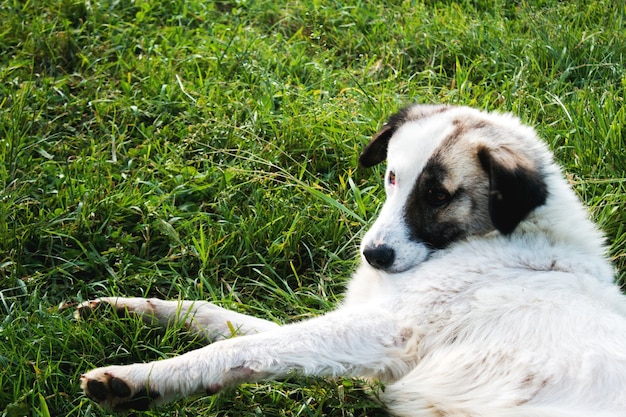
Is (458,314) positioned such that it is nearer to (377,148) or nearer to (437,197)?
(437,197)

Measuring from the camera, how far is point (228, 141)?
4.98 metres

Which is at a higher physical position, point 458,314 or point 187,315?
point 458,314

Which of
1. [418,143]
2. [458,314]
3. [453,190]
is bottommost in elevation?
[458,314]

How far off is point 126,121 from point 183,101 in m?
0.39

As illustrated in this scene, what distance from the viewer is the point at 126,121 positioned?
203 inches

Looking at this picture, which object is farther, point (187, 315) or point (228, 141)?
point (228, 141)

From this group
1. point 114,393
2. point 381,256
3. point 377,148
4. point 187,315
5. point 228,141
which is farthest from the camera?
point 228,141

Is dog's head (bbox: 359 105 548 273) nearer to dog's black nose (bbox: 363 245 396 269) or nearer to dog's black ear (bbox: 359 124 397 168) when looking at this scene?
dog's black nose (bbox: 363 245 396 269)

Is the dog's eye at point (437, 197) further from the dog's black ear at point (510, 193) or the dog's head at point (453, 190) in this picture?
the dog's black ear at point (510, 193)

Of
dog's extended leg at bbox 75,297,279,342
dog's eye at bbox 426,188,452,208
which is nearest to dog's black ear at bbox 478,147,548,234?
dog's eye at bbox 426,188,452,208

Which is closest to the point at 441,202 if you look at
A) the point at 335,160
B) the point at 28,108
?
the point at 335,160

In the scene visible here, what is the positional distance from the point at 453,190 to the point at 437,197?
8 cm

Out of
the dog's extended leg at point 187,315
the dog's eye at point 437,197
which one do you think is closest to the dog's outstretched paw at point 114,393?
the dog's extended leg at point 187,315

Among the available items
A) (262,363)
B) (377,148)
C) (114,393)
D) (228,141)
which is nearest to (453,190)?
(377,148)
